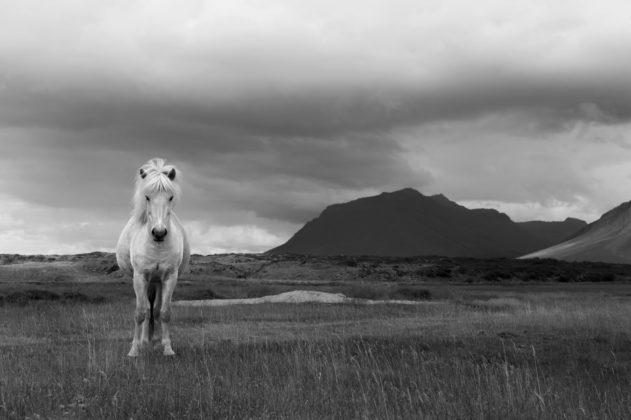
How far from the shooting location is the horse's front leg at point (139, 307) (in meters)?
13.4

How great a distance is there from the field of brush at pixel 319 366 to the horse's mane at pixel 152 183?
2.88 metres

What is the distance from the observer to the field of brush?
8141 mm

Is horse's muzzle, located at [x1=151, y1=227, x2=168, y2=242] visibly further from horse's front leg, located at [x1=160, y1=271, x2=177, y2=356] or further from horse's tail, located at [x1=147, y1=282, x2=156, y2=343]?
horse's tail, located at [x1=147, y1=282, x2=156, y2=343]

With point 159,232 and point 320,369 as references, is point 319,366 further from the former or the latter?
point 159,232

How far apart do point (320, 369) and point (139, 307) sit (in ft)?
15.0

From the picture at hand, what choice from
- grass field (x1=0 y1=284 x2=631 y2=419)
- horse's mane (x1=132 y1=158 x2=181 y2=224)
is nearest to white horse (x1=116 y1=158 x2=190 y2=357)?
horse's mane (x1=132 y1=158 x2=181 y2=224)

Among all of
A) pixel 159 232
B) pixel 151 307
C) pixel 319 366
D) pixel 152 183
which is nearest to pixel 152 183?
pixel 152 183

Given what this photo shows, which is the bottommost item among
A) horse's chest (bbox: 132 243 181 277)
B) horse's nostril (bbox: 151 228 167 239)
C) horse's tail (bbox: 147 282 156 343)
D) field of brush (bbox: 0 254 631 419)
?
field of brush (bbox: 0 254 631 419)

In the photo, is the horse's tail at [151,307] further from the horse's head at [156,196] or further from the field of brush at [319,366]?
the horse's head at [156,196]

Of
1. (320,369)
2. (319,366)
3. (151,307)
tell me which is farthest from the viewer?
(151,307)

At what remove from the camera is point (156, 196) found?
491 inches

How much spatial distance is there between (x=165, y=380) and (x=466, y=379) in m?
4.90

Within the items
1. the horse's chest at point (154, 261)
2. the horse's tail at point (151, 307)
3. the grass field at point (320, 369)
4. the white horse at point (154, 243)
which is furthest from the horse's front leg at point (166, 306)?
the horse's tail at point (151, 307)

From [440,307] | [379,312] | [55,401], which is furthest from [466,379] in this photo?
[440,307]
